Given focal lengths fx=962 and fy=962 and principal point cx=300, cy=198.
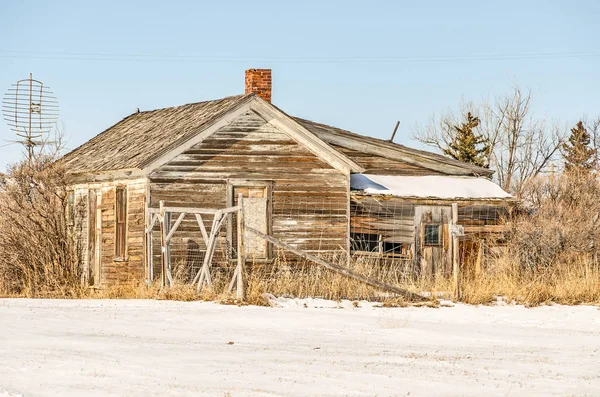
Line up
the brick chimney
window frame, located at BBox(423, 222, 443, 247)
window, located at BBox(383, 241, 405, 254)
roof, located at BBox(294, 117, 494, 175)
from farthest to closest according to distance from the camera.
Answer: roof, located at BBox(294, 117, 494, 175) → the brick chimney → window frame, located at BBox(423, 222, 443, 247) → window, located at BBox(383, 241, 405, 254)

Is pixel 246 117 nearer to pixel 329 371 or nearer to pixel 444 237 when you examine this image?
pixel 444 237

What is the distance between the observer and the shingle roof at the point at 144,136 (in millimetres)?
21625

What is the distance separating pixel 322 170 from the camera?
22.7 meters

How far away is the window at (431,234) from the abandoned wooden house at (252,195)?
0.08 feet

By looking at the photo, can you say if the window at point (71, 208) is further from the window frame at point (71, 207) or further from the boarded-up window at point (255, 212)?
the boarded-up window at point (255, 212)

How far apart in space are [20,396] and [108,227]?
15.5 metres

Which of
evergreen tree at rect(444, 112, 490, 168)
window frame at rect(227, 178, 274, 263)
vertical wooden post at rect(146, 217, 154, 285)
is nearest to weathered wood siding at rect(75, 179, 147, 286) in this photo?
vertical wooden post at rect(146, 217, 154, 285)

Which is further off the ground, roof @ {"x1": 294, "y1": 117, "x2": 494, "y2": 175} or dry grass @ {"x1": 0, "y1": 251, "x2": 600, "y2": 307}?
roof @ {"x1": 294, "y1": 117, "x2": 494, "y2": 175}

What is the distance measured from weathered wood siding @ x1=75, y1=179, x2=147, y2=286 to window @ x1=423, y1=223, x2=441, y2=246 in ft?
23.1

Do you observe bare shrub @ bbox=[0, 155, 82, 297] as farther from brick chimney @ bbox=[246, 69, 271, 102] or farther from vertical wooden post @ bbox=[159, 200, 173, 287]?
brick chimney @ bbox=[246, 69, 271, 102]

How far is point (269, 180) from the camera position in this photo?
22.3 meters

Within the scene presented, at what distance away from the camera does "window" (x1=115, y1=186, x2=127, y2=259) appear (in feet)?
74.4

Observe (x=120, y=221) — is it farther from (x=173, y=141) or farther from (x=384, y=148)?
(x=384, y=148)

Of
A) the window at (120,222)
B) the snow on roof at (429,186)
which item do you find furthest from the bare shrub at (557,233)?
the window at (120,222)
